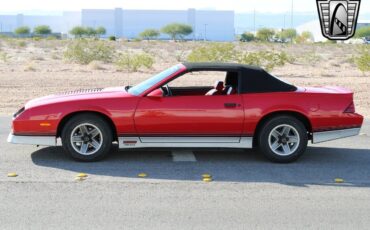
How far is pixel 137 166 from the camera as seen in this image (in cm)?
793

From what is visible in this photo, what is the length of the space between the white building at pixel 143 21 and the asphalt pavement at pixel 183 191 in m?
159

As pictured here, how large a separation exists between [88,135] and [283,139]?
2.74m

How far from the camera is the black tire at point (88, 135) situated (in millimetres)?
7953

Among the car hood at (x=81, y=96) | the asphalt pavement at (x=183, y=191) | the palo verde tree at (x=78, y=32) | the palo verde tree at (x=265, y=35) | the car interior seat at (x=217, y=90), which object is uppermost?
the palo verde tree at (x=78, y=32)

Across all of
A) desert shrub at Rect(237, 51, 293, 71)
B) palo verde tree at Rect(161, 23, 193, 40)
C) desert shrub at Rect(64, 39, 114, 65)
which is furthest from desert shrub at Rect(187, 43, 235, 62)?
palo verde tree at Rect(161, 23, 193, 40)

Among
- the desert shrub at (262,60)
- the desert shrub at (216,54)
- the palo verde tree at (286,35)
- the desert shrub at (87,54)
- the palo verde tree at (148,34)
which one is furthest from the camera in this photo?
the palo verde tree at (286,35)

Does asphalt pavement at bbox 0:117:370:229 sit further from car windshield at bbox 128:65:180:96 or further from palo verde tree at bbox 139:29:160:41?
palo verde tree at bbox 139:29:160:41

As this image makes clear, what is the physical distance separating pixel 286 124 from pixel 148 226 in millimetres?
3291

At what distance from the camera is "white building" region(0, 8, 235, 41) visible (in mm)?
174750

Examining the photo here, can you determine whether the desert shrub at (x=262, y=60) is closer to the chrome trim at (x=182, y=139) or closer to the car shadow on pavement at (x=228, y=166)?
the car shadow on pavement at (x=228, y=166)

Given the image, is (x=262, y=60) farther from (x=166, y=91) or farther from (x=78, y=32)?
(x=78, y=32)

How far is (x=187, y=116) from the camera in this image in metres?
8.00

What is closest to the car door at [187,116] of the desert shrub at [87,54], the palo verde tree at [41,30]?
the desert shrub at [87,54]

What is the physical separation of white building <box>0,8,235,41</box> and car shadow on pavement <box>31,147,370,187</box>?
159 metres
